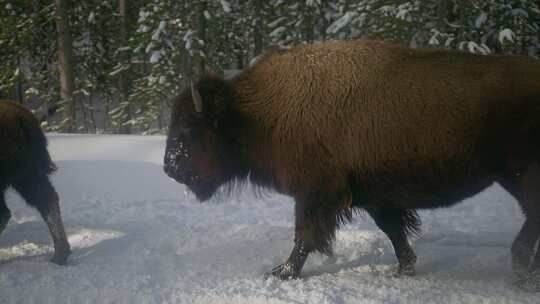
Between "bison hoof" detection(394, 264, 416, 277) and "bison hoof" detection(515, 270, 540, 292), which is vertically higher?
"bison hoof" detection(515, 270, 540, 292)

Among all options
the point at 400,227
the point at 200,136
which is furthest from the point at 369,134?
the point at 200,136

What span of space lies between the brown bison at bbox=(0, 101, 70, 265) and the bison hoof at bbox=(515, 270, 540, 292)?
397 centimetres

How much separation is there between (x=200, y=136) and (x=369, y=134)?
1447 millimetres

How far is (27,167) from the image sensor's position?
499 cm

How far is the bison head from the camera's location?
4.38 meters

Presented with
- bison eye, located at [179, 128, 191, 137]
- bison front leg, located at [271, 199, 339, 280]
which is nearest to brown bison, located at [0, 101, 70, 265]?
bison eye, located at [179, 128, 191, 137]

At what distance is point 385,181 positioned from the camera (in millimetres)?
3979

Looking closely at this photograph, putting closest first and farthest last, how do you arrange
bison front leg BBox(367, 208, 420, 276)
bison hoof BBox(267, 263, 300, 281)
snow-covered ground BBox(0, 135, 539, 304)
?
snow-covered ground BBox(0, 135, 539, 304) → bison hoof BBox(267, 263, 300, 281) → bison front leg BBox(367, 208, 420, 276)

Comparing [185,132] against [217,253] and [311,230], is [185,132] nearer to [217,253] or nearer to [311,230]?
[217,253]

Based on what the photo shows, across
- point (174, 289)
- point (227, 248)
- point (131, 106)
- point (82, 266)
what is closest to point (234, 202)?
point (227, 248)

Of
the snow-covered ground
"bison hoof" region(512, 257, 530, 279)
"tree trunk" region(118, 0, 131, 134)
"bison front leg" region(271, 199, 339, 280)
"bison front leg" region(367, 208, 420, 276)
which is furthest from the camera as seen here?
"tree trunk" region(118, 0, 131, 134)

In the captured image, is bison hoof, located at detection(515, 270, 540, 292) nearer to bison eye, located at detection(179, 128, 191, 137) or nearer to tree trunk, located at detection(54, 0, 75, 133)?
bison eye, located at detection(179, 128, 191, 137)

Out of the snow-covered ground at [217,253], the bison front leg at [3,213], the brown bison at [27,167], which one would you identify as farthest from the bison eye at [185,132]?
the bison front leg at [3,213]

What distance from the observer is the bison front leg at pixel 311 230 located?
4047 mm
